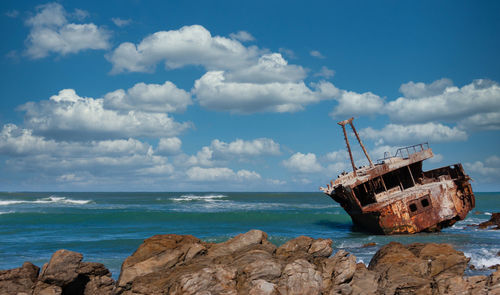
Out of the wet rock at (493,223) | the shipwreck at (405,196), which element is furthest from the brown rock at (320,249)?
the wet rock at (493,223)

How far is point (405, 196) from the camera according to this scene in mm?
22281

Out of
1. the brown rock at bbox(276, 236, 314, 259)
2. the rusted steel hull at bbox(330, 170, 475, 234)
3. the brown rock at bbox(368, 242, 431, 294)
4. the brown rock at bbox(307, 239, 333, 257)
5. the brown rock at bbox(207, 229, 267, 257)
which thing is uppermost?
the brown rock at bbox(207, 229, 267, 257)

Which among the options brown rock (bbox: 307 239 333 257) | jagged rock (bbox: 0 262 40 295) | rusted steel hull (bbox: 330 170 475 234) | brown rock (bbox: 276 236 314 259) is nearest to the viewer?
jagged rock (bbox: 0 262 40 295)

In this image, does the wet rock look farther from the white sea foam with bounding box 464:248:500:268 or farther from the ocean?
the white sea foam with bounding box 464:248:500:268

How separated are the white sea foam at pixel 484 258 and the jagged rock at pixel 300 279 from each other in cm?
801

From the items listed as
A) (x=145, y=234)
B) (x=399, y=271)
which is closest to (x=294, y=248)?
(x=399, y=271)

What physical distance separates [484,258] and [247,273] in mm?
10906

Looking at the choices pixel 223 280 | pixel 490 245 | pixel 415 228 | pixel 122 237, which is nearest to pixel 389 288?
pixel 223 280

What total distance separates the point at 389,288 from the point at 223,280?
4.28 metres

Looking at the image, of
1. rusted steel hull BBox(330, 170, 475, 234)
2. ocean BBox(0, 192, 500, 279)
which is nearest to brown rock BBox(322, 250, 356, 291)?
ocean BBox(0, 192, 500, 279)

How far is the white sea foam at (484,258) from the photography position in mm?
14988

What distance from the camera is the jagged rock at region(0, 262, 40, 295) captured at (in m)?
10.2

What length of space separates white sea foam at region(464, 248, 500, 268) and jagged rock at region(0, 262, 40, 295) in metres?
14.3

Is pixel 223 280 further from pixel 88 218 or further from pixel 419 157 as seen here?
pixel 88 218
